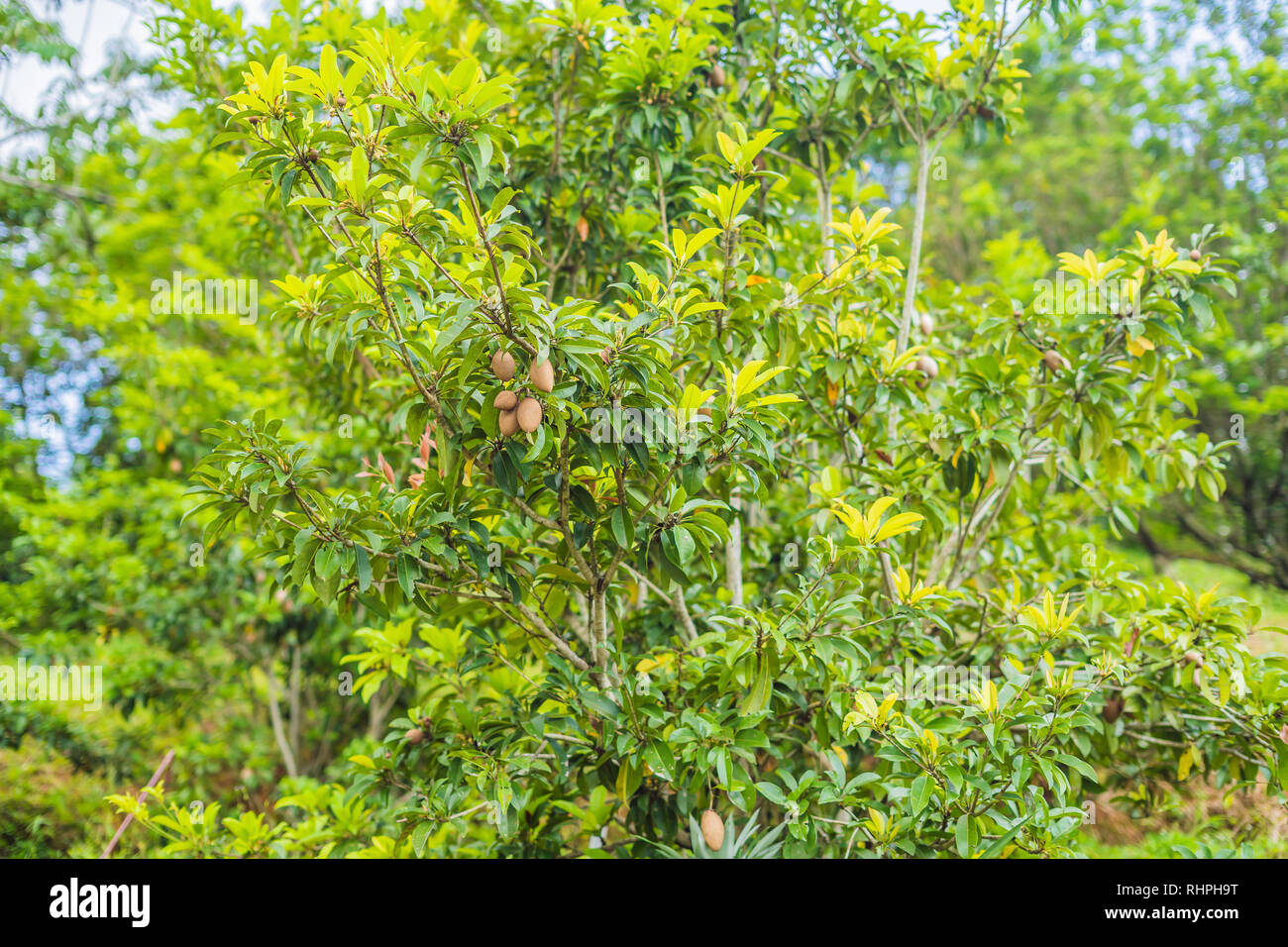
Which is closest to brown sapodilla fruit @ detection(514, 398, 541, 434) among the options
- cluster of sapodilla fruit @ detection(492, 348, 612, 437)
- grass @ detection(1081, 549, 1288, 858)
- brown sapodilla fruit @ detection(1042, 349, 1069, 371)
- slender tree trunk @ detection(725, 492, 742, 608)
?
cluster of sapodilla fruit @ detection(492, 348, 612, 437)

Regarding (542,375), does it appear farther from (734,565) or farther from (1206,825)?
(1206,825)

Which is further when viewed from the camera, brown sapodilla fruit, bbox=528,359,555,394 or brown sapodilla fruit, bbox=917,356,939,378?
brown sapodilla fruit, bbox=917,356,939,378

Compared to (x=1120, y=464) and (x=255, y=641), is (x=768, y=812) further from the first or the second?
(x=255, y=641)

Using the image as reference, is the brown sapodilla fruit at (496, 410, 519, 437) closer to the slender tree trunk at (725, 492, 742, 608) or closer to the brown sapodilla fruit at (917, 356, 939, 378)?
the slender tree trunk at (725, 492, 742, 608)

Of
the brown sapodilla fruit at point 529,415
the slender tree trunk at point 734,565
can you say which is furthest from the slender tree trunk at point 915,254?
the brown sapodilla fruit at point 529,415

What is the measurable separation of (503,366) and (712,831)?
1334mm

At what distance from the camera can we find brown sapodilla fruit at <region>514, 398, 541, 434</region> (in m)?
1.92

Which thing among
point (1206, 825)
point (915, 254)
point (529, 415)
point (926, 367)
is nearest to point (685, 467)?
point (529, 415)

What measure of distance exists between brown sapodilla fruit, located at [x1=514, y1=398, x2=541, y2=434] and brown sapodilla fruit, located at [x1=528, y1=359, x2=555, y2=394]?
0.04 m

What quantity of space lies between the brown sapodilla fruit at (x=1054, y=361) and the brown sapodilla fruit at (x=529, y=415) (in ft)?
5.93

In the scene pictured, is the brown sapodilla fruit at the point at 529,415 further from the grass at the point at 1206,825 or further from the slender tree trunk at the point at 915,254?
the grass at the point at 1206,825

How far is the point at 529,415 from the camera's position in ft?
6.33

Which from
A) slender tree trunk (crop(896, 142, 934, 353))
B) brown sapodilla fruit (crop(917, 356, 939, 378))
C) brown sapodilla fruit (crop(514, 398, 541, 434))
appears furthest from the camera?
slender tree trunk (crop(896, 142, 934, 353))

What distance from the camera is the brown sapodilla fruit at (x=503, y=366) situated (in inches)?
77.8
